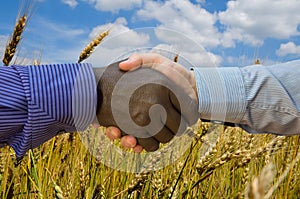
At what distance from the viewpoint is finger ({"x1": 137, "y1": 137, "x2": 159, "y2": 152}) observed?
1.06 metres

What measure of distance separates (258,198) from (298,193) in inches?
54.1

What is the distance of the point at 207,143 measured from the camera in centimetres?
105

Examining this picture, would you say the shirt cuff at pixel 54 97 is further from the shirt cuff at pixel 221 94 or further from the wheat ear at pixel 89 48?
the wheat ear at pixel 89 48

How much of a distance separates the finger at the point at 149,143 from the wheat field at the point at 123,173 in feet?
0.22

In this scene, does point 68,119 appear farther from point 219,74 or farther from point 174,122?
point 219,74

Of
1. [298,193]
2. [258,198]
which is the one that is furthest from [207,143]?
[258,198]

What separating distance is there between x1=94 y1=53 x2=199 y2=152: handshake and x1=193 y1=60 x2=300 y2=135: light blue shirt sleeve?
1.7 inches

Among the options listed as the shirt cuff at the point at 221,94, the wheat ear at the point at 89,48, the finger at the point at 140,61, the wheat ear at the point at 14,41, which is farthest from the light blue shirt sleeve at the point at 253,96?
the wheat ear at the point at 14,41

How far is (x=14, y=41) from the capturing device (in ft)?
4.91

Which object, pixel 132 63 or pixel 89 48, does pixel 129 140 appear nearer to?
pixel 132 63

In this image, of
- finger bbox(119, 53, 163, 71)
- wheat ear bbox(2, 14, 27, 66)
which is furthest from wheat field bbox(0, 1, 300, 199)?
finger bbox(119, 53, 163, 71)

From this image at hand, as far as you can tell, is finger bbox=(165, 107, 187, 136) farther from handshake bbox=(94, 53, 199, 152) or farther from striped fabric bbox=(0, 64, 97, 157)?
striped fabric bbox=(0, 64, 97, 157)

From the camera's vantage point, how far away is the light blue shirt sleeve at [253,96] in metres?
1.08

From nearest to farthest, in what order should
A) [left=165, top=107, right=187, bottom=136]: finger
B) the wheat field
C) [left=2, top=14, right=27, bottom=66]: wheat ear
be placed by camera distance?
the wheat field
[left=165, top=107, right=187, bottom=136]: finger
[left=2, top=14, right=27, bottom=66]: wheat ear
